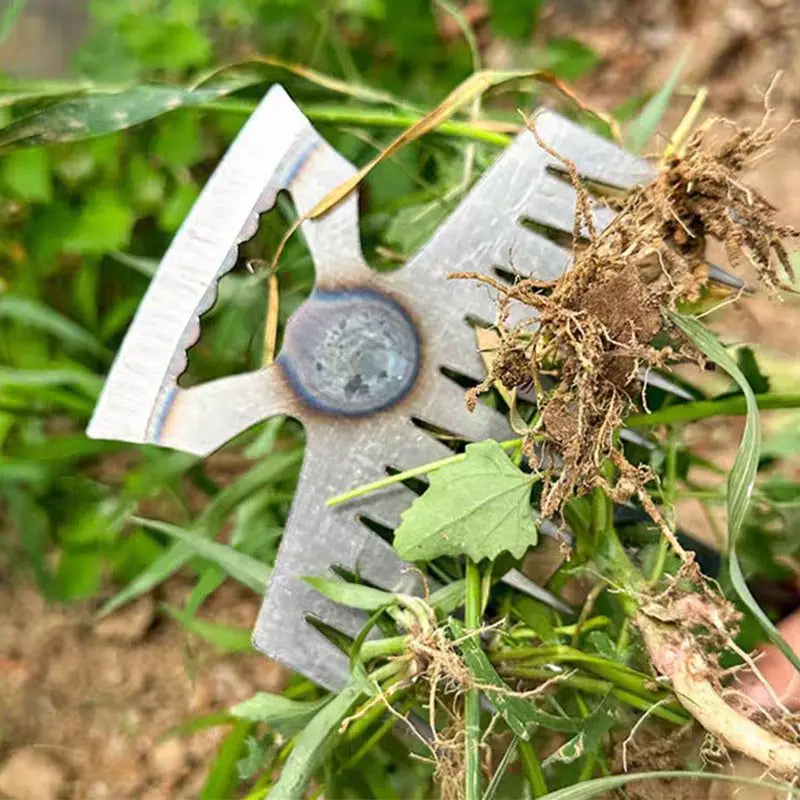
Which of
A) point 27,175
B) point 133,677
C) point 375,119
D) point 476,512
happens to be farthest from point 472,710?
point 27,175

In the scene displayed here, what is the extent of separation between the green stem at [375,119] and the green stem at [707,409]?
0.27 m

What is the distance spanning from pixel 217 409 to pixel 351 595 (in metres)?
0.17

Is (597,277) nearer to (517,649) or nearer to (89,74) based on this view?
(517,649)

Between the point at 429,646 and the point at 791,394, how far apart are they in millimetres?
326

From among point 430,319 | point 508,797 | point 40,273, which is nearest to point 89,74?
point 40,273

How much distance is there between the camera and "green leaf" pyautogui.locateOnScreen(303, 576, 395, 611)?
70cm

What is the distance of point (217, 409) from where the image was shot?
74 centimetres

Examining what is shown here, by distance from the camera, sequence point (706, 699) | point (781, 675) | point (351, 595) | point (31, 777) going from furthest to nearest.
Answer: point (31, 777) → point (781, 675) → point (351, 595) → point (706, 699)

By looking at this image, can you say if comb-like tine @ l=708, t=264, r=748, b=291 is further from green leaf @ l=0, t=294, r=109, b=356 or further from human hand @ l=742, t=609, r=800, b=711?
green leaf @ l=0, t=294, r=109, b=356

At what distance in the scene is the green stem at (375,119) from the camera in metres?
0.86

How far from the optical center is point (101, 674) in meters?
1.17

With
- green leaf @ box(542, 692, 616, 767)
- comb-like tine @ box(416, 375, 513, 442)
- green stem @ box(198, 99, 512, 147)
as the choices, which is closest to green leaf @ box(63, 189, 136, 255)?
green stem @ box(198, 99, 512, 147)

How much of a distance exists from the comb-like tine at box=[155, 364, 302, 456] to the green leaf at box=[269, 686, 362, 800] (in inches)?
8.0

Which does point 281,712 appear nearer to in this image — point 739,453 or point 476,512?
point 476,512
